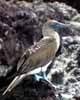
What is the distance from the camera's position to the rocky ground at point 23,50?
7570mm

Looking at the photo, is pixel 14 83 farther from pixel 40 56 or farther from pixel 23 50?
pixel 23 50

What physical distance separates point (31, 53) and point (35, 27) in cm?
239

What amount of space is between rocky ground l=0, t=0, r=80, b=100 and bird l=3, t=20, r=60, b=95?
132mm

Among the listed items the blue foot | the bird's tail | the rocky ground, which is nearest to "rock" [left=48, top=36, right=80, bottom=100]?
the rocky ground

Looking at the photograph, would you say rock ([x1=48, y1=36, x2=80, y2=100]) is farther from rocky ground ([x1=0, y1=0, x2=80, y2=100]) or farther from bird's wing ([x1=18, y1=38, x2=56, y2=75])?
bird's wing ([x1=18, y1=38, x2=56, y2=75])

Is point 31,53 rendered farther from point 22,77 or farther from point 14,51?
point 14,51

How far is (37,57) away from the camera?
7.97 m

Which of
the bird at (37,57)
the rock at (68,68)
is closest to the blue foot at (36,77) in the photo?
the bird at (37,57)

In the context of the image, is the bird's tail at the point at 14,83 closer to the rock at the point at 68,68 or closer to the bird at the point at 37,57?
the bird at the point at 37,57

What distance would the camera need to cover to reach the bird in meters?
7.70

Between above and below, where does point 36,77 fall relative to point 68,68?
above

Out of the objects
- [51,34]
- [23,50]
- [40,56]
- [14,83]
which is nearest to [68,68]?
[51,34]

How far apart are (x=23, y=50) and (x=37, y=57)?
1.87 metres

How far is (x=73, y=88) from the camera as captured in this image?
837 centimetres
